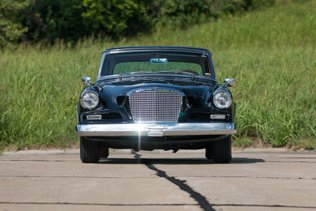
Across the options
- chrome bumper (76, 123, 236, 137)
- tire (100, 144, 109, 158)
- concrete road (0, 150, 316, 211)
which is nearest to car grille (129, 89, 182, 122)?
chrome bumper (76, 123, 236, 137)

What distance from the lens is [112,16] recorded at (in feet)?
174

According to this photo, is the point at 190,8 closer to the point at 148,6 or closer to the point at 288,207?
the point at 148,6

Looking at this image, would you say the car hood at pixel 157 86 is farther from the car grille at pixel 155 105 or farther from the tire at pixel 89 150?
the tire at pixel 89 150

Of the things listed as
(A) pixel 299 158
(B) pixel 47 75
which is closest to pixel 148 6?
(B) pixel 47 75

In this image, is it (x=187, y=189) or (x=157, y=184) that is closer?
(x=187, y=189)

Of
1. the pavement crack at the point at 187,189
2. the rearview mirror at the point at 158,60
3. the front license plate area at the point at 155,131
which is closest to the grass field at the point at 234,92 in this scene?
the rearview mirror at the point at 158,60

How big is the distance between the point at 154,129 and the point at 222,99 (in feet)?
3.22

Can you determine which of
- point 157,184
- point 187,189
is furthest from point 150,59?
point 187,189

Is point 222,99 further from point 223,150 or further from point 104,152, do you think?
point 104,152

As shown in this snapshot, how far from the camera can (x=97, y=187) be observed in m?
8.84

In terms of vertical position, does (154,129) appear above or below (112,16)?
above

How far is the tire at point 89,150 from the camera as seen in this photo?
1181 cm

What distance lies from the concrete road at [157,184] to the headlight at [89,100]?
2.44 feet

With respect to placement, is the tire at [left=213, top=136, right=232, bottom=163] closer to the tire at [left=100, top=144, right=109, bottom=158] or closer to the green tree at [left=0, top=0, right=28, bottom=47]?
the tire at [left=100, top=144, right=109, bottom=158]
